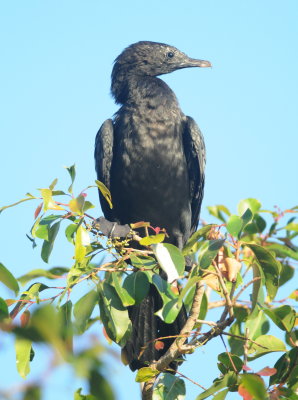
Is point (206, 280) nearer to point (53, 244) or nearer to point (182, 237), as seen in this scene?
point (53, 244)

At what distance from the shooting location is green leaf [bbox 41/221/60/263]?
2674 millimetres

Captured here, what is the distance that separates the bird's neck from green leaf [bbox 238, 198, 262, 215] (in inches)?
59.1

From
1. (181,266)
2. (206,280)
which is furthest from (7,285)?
(206,280)

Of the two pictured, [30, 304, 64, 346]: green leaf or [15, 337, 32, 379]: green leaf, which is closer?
[30, 304, 64, 346]: green leaf

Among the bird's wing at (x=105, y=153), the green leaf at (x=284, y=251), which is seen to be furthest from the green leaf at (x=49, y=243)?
the bird's wing at (x=105, y=153)

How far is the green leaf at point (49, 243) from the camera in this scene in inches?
105

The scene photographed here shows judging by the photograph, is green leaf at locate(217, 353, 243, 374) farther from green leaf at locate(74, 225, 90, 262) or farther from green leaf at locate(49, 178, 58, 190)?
green leaf at locate(49, 178, 58, 190)

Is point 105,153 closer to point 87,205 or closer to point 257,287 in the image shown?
point 87,205

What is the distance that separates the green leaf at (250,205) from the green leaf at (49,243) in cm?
129

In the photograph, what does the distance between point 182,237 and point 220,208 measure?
0.61 m

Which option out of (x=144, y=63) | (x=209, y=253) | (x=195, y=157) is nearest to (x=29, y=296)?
(x=209, y=253)

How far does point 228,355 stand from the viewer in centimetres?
219

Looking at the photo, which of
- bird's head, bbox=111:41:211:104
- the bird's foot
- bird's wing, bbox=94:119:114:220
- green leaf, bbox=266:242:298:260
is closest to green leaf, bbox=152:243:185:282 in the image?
green leaf, bbox=266:242:298:260

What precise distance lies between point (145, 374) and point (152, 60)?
350cm
